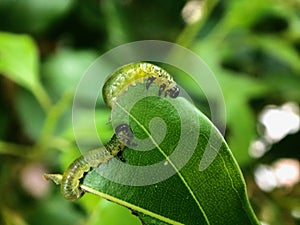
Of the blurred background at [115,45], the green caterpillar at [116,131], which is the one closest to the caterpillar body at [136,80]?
the green caterpillar at [116,131]

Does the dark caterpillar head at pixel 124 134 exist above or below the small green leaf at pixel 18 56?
below

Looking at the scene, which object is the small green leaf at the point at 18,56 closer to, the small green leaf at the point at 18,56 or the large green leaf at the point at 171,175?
the small green leaf at the point at 18,56

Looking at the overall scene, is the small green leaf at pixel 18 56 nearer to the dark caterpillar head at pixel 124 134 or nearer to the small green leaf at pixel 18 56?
the small green leaf at pixel 18 56

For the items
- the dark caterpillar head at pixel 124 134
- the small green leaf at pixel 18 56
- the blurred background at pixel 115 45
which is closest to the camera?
the dark caterpillar head at pixel 124 134

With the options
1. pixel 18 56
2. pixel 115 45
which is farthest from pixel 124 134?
pixel 115 45

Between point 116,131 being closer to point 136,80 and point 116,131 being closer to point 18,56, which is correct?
point 136,80

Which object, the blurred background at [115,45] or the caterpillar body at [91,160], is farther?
the blurred background at [115,45]

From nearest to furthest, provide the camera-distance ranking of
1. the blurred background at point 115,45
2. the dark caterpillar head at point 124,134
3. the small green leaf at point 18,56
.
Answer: the dark caterpillar head at point 124,134, the small green leaf at point 18,56, the blurred background at point 115,45

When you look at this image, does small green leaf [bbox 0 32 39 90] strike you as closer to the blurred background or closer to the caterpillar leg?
the blurred background

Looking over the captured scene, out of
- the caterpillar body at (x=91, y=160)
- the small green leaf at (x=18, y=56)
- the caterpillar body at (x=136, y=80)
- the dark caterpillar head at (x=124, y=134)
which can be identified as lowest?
the caterpillar body at (x=91, y=160)
